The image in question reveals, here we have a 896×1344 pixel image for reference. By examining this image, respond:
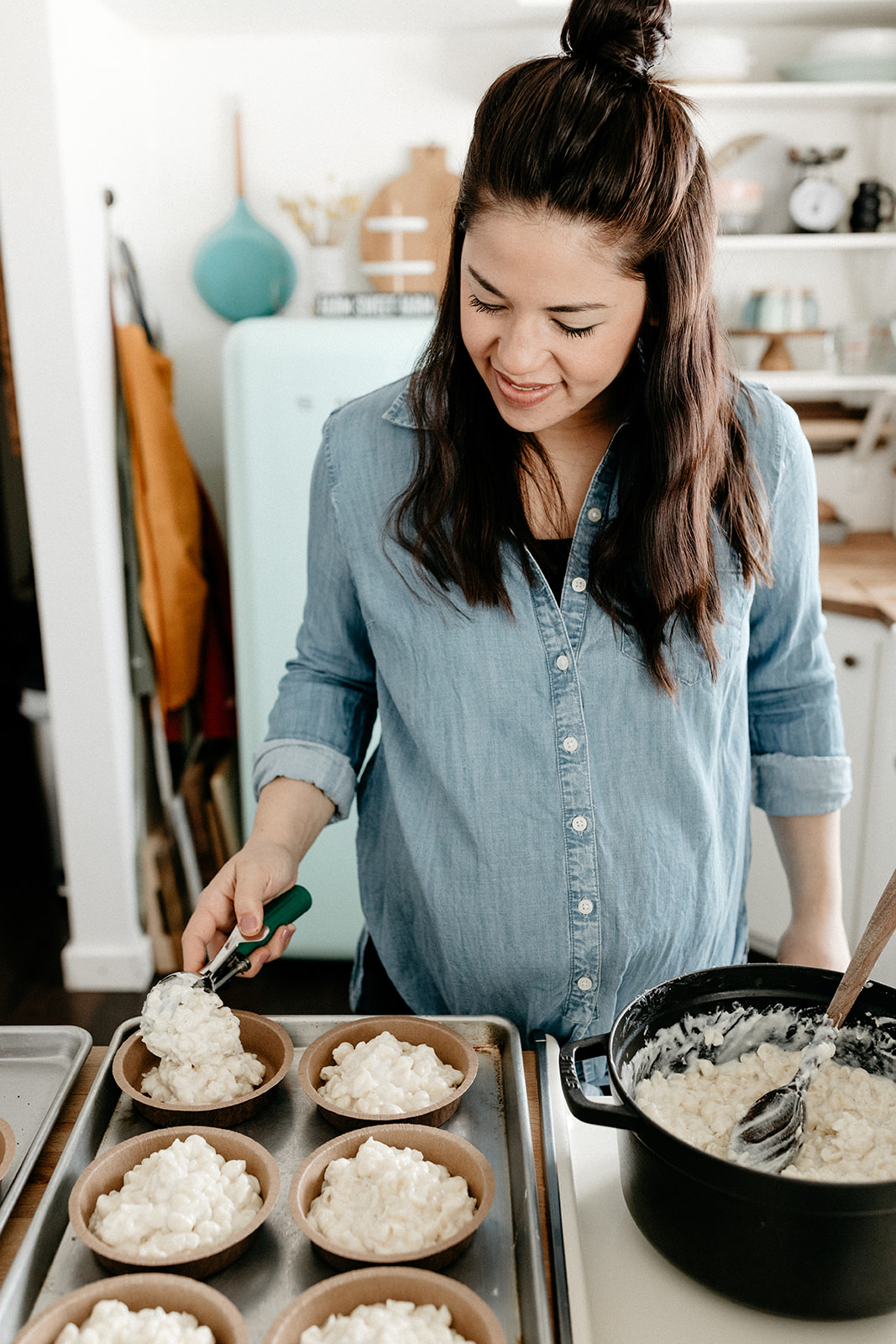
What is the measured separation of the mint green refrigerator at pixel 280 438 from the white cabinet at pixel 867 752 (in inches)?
42.7

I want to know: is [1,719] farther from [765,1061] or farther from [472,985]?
[765,1061]

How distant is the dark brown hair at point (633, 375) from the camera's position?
834 mm

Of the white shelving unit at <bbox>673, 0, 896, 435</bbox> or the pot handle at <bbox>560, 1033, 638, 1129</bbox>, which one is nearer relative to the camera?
the pot handle at <bbox>560, 1033, 638, 1129</bbox>

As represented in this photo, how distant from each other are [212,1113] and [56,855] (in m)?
2.42

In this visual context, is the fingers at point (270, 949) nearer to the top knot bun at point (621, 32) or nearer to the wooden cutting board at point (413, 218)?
the top knot bun at point (621, 32)

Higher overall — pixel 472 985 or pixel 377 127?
pixel 377 127

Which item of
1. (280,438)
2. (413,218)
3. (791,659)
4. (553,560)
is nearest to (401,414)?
(553,560)

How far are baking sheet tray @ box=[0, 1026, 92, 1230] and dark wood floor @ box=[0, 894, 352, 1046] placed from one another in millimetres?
1490

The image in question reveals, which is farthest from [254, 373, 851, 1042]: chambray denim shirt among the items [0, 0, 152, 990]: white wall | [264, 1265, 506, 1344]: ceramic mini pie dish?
[0, 0, 152, 990]: white wall

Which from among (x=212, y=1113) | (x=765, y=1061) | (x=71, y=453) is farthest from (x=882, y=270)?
(x=212, y=1113)

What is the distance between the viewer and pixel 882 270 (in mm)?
2785

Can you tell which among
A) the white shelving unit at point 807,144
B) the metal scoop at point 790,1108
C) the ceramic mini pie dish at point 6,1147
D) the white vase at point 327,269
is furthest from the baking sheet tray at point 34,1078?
the white shelving unit at point 807,144

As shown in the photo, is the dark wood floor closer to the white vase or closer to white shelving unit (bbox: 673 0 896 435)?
the white vase

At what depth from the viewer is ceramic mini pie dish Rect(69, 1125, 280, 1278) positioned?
71 centimetres
